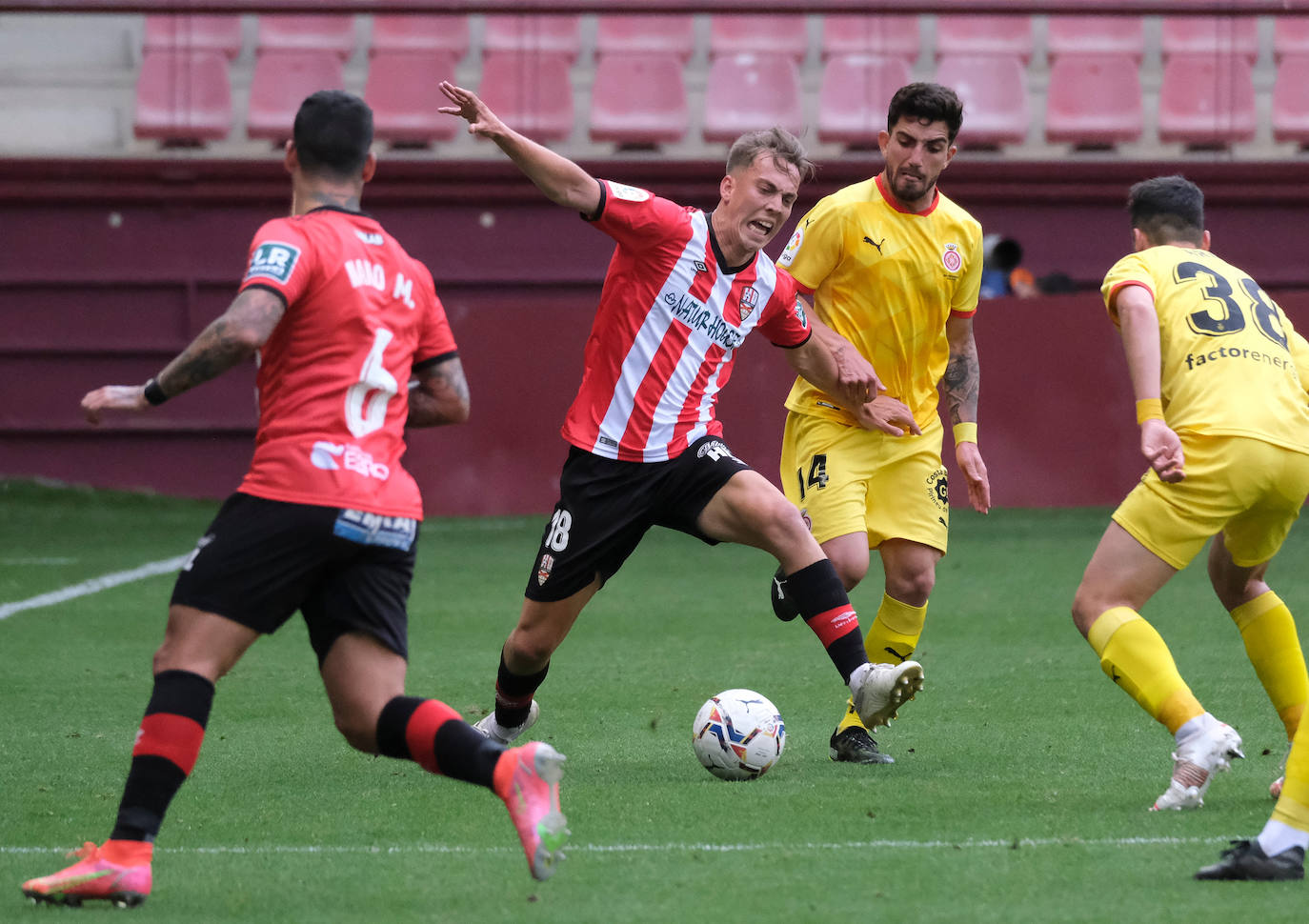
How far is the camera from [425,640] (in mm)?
8812

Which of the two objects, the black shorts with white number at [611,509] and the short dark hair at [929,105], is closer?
the black shorts with white number at [611,509]

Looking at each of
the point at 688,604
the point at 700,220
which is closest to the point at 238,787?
the point at 700,220

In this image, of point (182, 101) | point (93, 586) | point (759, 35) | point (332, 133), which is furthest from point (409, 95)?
point (332, 133)

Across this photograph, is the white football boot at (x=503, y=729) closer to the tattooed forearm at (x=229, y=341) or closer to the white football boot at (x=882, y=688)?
the white football boot at (x=882, y=688)

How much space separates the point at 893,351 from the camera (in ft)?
20.3

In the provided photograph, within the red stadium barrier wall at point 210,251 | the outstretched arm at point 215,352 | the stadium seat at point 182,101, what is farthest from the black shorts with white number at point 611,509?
the stadium seat at point 182,101

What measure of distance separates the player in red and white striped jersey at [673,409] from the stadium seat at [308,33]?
13050 mm

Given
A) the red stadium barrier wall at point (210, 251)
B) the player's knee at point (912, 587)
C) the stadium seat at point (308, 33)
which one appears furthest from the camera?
the stadium seat at point (308, 33)

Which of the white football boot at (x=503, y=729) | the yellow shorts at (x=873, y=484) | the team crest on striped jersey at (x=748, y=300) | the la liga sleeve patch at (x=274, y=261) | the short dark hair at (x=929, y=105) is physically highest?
the short dark hair at (x=929, y=105)

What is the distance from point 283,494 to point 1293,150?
1508 cm

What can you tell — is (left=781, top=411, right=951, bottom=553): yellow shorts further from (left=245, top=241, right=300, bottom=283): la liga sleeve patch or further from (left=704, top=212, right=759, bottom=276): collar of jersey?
(left=245, top=241, right=300, bottom=283): la liga sleeve patch

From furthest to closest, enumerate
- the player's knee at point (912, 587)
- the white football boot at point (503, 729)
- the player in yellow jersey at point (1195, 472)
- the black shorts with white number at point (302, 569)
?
the player's knee at point (912, 587) → the white football boot at point (503, 729) → the player in yellow jersey at point (1195, 472) → the black shorts with white number at point (302, 569)

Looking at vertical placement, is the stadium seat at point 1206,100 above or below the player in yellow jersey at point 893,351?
above

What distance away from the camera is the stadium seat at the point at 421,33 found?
1755cm
